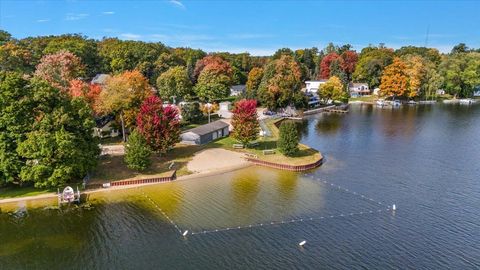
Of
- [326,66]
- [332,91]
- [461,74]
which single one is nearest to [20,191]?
[332,91]

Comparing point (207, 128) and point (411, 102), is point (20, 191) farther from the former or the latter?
point (411, 102)

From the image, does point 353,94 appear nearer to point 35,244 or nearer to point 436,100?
point 436,100

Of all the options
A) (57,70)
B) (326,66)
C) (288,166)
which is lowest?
(288,166)

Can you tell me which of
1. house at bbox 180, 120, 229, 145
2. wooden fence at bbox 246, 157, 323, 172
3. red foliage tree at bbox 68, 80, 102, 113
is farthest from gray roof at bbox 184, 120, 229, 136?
red foliage tree at bbox 68, 80, 102, 113

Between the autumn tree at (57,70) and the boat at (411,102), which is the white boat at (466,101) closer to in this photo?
the boat at (411,102)

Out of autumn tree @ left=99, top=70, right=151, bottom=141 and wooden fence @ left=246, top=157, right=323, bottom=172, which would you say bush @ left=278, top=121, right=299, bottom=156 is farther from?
autumn tree @ left=99, top=70, right=151, bottom=141

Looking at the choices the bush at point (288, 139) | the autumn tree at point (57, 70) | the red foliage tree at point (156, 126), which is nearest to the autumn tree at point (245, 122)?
the bush at point (288, 139)
